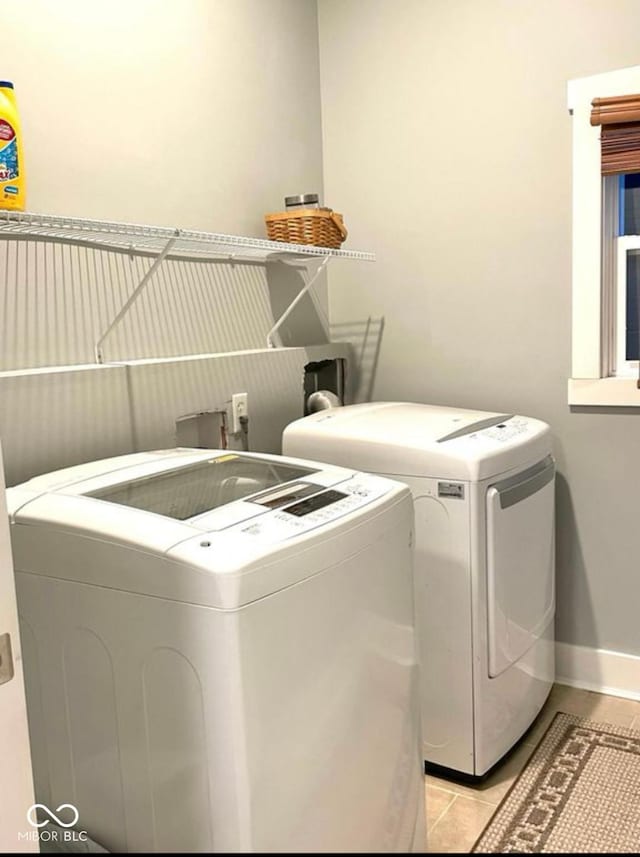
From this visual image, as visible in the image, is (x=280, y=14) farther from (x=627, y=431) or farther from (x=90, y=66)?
(x=627, y=431)

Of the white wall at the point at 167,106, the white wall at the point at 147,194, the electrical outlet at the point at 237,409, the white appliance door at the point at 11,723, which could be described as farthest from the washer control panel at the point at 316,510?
the white wall at the point at 167,106

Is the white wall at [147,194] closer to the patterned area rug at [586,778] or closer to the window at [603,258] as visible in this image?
the window at [603,258]

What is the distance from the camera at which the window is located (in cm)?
241

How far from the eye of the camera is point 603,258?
98.7 inches

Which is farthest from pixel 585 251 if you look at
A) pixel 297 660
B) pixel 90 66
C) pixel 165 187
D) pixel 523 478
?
pixel 297 660

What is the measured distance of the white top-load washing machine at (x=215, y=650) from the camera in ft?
4.01

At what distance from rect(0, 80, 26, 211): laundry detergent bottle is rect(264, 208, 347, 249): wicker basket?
39.0 inches

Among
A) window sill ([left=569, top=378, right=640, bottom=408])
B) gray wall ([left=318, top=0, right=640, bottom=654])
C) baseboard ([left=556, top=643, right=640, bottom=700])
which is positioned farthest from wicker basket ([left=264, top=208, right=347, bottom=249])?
baseboard ([left=556, top=643, right=640, bottom=700])

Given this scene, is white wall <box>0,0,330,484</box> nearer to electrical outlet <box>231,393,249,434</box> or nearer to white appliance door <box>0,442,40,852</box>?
electrical outlet <box>231,393,249,434</box>

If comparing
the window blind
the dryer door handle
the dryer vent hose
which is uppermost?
the window blind

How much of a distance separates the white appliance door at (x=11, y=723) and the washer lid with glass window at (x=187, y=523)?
271 mm

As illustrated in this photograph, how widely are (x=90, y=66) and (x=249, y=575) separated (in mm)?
1480

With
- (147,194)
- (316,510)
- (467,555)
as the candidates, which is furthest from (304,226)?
(316,510)

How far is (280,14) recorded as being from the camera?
2701 mm
